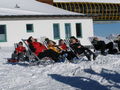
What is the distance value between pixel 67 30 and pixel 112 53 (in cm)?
1135

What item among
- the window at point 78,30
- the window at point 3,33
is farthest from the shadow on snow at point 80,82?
the window at point 78,30

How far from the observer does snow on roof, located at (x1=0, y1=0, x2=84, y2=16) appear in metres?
27.9

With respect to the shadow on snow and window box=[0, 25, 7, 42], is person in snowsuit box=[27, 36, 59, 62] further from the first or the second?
window box=[0, 25, 7, 42]

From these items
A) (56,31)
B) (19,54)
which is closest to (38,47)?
(19,54)

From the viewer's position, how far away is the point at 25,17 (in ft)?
87.4

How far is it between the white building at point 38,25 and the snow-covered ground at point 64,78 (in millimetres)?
13838

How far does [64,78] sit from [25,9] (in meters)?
20.7

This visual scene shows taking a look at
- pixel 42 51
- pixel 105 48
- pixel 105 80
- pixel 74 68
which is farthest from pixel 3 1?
pixel 105 80

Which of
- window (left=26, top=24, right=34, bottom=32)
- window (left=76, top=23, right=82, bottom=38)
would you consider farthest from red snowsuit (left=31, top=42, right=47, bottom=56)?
window (left=76, top=23, right=82, bottom=38)

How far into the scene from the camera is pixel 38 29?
27094mm

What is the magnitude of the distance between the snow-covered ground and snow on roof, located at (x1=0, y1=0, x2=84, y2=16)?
1514 centimetres

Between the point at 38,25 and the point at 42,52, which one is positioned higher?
the point at 38,25

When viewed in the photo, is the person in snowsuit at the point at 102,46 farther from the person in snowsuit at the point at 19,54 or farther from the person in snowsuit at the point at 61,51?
the person in snowsuit at the point at 19,54

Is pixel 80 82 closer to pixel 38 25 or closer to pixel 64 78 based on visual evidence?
pixel 64 78
